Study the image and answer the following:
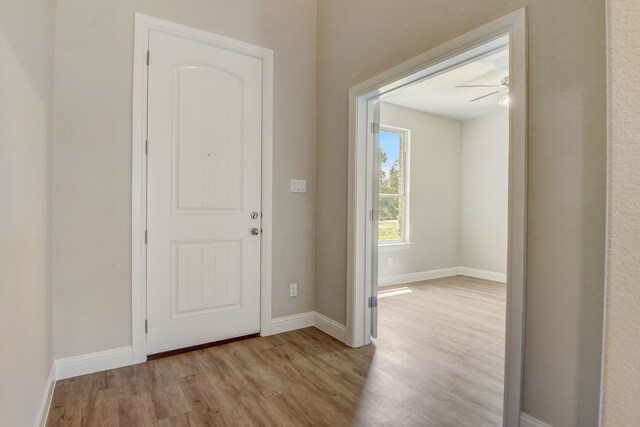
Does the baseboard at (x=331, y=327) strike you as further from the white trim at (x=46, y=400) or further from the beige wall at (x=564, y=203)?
the white trim at (x=46, y=400)

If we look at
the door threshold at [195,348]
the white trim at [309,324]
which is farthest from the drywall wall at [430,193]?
the door threshold at [195,348]

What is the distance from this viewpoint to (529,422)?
1515mm

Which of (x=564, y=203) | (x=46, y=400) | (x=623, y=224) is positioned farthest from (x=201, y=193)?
(x=623, y=224)

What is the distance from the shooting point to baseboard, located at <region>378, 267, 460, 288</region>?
190 inches

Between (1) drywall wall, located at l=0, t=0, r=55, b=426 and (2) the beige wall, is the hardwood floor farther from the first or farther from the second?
(2) the beige wall

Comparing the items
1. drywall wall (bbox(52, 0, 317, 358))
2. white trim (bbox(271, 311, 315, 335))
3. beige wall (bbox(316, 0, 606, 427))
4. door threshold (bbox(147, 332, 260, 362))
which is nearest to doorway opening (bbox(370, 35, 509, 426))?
white trim (bbox(271, 311, 315, 335))

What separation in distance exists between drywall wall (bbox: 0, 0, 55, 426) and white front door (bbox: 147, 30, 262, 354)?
2.10 ft

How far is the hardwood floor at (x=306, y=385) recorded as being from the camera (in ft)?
5.60

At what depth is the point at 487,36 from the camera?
1.68 meters

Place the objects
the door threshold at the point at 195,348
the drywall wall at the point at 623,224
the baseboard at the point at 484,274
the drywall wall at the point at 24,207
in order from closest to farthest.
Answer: the drywall wall at the point at 623,224 → the drywall wall at the point at 24,207 → the door threshold at the point at 195,348 → the baseboard at the point at 484,274

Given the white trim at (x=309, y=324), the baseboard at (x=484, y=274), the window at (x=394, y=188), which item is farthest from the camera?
the baseboard at (x=484, y=274)

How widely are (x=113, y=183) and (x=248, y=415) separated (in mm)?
1679

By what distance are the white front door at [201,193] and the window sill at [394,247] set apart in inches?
96.1

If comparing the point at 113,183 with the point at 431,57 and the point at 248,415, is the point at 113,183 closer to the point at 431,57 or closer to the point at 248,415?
the point at 248,415
